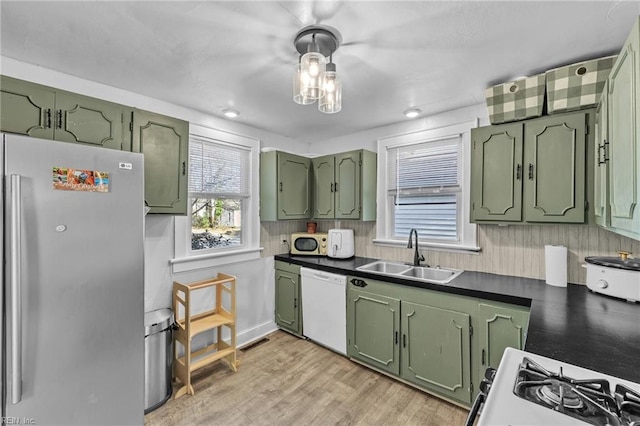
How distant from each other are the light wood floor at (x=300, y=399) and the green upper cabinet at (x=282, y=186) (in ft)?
4.95

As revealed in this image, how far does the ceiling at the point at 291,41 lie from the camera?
1321mm

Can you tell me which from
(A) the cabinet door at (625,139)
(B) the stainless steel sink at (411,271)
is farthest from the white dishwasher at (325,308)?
(A) the cabinet door at (625,139)

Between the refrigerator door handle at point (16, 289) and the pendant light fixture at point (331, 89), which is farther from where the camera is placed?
the pendant light fixture at point (331, 89)

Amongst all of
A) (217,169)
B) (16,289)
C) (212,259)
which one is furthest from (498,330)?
(217,169)

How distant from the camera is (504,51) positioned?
5.42 feet

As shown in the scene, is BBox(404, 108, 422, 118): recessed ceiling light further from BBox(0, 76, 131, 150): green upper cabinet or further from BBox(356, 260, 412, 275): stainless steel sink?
BBox(0, 76, 131, 150): green upper cabinet

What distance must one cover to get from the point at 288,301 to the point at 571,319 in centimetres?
245

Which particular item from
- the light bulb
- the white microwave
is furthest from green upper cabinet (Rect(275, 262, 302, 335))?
the light bulb

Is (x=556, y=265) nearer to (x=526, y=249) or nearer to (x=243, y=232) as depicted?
(x=526, y=249)

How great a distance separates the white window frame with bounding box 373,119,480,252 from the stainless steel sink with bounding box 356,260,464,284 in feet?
0.72

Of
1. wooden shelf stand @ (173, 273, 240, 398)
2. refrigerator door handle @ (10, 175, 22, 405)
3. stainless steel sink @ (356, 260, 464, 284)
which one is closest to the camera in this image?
refrigerator door handle @ (10, 175, 22, 405)

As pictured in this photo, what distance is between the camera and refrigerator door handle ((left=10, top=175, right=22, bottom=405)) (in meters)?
1.22

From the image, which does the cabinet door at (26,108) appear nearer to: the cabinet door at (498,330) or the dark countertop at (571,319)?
the dark countertop at (571,319)

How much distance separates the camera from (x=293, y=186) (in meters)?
3.25
